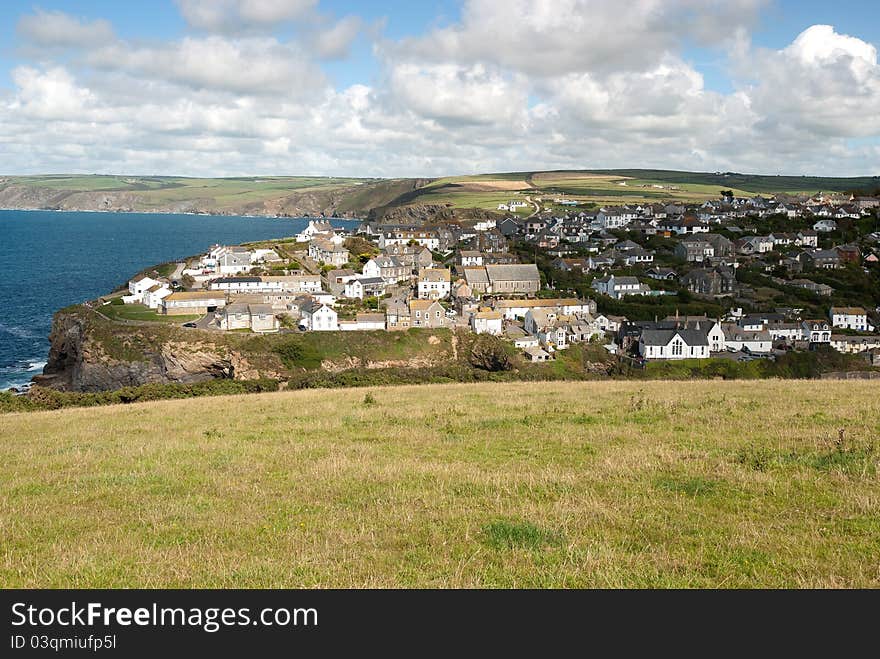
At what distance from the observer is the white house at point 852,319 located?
79.6 m

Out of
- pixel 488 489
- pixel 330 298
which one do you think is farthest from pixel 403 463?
pixel 330 298

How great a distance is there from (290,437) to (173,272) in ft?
309

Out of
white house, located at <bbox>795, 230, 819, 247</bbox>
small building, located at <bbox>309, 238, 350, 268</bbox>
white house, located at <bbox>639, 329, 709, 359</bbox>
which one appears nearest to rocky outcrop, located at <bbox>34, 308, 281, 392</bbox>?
white house, located at <bbox>639, 329, 709, 359</bbox>

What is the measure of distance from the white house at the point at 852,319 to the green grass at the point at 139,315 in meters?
76.2

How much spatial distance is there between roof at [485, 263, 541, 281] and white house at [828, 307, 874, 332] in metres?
38.2

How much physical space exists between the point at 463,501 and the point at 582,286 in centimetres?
8916

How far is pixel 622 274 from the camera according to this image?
10175cm

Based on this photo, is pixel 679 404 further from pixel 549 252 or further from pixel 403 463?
pixel 549 252

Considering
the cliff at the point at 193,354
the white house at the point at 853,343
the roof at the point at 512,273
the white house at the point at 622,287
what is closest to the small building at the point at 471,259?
the roof at the point at 512,273

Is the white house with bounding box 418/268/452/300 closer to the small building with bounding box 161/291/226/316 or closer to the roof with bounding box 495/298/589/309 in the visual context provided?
the roof with bounding box 495/298/589/309

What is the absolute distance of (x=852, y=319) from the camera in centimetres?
8012

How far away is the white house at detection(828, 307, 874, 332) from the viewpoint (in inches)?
3135

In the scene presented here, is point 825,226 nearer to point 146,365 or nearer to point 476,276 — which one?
point 476,276

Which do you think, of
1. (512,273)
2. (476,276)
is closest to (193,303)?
(476,276)
